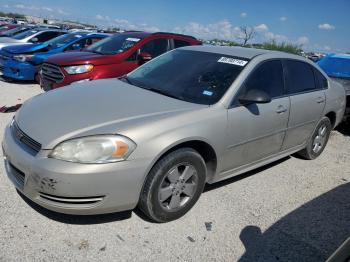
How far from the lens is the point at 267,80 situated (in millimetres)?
4160

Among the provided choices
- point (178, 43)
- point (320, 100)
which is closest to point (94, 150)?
point (320, 100)

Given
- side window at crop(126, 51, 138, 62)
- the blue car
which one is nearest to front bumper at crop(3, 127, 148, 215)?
side window at crop(126, 51, 138, 62)

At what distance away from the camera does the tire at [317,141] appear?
5340 millimetres

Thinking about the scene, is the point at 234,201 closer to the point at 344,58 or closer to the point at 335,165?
the point at 335,165

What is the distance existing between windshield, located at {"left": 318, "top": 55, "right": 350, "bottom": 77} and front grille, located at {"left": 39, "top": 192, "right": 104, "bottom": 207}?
6641 mm

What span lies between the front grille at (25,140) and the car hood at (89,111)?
0.13 ft

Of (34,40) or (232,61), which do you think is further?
(34,40)

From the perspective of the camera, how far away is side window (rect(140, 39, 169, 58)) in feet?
25.7

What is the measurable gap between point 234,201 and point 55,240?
193 cm

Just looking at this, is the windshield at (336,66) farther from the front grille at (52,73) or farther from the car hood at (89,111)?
the front grille at (52,73)

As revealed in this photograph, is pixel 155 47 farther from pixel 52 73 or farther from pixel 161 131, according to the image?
pixel 161 131

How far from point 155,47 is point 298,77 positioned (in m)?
4.06

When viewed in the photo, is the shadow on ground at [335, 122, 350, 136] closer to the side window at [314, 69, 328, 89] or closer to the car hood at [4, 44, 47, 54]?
the side window at [314, 69, 328, 89]

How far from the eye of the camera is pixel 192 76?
3.96 meters
